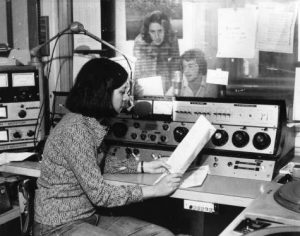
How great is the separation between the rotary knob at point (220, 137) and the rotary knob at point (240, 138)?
4cm

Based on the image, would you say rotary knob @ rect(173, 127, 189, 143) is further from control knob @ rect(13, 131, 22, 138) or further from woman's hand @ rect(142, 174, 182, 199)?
control knob @ rect(13, 131, 22, 138)

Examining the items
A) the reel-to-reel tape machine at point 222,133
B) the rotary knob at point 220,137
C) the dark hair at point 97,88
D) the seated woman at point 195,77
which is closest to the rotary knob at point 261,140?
the reel-to-reel tape machine at point 222,133

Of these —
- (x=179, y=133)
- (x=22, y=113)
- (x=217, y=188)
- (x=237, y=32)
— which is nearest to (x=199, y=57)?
(x=237, y=32)

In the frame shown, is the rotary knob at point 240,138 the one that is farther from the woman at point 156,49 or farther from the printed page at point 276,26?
the woman at point 156,49

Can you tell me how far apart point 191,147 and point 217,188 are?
7.7 inches

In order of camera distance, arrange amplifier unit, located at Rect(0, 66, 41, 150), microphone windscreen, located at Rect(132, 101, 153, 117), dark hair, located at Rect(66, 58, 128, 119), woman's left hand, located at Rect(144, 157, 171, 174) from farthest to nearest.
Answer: amplifier unit, located at Rect(0, 66, 41, 150) < microphone windscreen, located at Rect(132, 101, 153, 117) < woman's left hand, located at Rect(144, 157, 171, 174) < dark hair, located at Rect(66, 58, 128, 119)

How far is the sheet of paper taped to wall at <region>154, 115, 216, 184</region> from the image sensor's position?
1.81 metres

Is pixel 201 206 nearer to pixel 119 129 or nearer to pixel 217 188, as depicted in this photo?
pixel 217 188

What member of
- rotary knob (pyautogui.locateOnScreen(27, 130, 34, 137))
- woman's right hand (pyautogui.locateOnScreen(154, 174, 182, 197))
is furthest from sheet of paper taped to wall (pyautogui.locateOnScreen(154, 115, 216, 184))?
rotary knob (pyautogui.locateOnScreen(27, 130, 34, 137))

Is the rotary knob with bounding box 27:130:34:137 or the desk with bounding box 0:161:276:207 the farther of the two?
the rotary knob with bounding box 27:130:34:137

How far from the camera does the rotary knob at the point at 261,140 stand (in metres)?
1.91

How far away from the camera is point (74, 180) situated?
1777mm

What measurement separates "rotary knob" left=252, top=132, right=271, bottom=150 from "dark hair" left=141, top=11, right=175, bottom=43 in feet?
2.83

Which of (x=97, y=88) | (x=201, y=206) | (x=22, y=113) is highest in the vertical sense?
(x=97, y=88)
